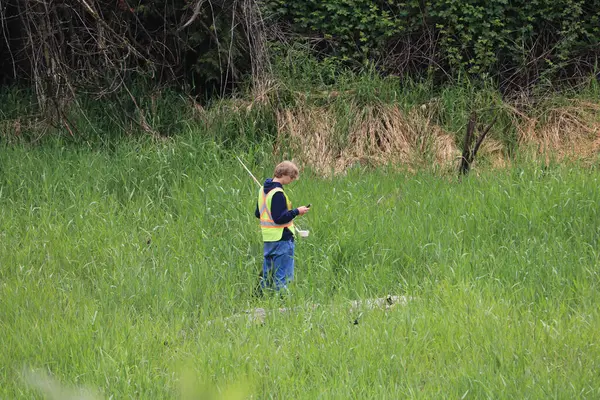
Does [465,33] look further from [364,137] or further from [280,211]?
[280,211]

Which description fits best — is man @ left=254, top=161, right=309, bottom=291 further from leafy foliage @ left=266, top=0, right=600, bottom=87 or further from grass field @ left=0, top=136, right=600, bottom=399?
leafy foliage @ left=266, top=0, right=600, bottom=87

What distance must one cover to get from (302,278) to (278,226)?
630 millimetres

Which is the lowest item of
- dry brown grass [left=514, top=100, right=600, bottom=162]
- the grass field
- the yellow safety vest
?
dry brown grass [left=514, top=100, right=600, bottom=162]

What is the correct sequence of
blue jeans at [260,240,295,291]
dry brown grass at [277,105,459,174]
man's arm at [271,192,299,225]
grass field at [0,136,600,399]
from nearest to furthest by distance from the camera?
grass field at [0,136,600,399]
man's arm at [271,192,299,225]
blue jeans at [260,240,295,291]
dry brown grass at [277,105,459,174]

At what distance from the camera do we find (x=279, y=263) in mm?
6508

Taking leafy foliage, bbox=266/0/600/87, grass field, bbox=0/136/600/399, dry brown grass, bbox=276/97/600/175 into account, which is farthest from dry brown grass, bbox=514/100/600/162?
grass field, bbox=0/136/600/399

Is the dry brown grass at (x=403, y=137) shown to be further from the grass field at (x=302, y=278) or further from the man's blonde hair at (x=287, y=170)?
the man's blonde hair at (x=287, y=170)

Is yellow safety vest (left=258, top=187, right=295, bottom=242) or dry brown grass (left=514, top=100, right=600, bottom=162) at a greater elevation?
yellow safety vest (left=258, top=187, right=295, bottom=242)

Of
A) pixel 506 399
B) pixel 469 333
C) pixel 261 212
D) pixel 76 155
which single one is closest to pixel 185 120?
pixel 76 155

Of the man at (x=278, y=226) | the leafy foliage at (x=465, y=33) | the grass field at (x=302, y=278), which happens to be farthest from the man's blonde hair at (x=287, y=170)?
the leafy foliage at (x=465, y=33)

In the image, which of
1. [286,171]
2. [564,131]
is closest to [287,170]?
[286,171]

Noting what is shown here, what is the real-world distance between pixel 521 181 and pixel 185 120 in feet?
14.9

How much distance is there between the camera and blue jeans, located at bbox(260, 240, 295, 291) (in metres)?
6.48

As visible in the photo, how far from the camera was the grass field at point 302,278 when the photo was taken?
4.77 m
